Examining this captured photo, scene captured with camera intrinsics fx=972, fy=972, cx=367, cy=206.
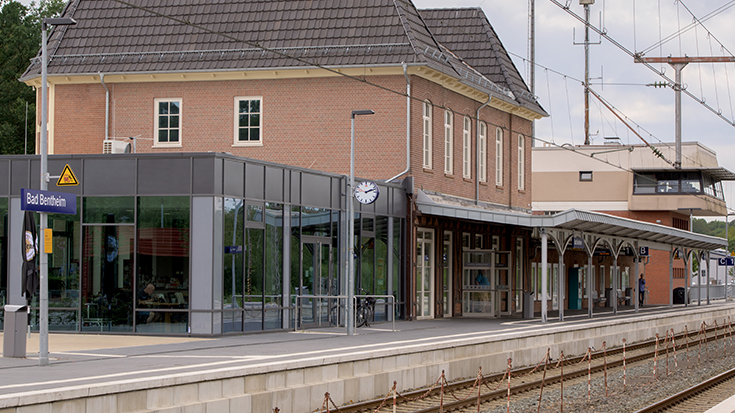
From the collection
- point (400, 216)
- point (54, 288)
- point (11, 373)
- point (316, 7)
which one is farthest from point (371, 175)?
point (11, 373)

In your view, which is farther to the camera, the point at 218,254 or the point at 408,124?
the point at 408,124

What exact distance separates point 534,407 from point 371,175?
48.3 ft

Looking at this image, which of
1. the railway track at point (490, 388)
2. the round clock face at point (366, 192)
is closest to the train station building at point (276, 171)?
the round clock face at point (366, 192)

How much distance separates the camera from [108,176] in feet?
71.8

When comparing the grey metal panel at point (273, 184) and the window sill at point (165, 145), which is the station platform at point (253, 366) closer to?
the grey metal panel at point (273, 184)

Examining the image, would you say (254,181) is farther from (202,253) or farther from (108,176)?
(108,176)

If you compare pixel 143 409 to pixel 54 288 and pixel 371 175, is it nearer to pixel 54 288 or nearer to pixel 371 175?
pixel 54 288

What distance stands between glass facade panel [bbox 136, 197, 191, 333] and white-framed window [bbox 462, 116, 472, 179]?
14.4 m

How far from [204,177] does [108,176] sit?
2.30 meters

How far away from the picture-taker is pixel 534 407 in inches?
615

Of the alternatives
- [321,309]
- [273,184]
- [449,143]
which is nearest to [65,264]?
[273,184]

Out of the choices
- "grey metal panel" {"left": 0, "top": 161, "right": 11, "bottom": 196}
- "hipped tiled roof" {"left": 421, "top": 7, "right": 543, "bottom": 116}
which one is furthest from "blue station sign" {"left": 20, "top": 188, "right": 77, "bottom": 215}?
"hipped tiled roof" {"left": 421, "top": 7, "right": 543, "bottom": 116}

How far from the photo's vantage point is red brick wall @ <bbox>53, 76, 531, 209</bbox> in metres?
29.6

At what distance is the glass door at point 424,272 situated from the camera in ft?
99.4
